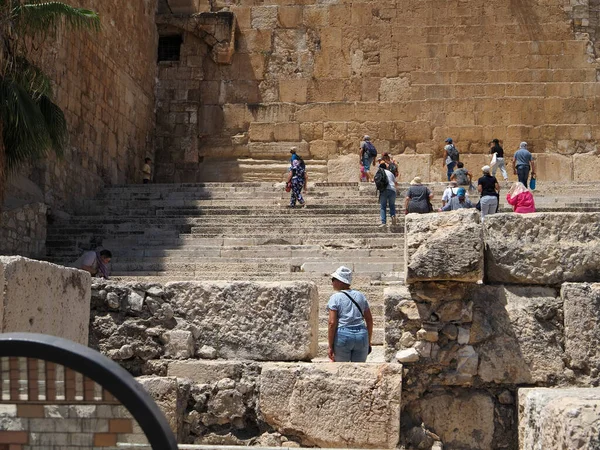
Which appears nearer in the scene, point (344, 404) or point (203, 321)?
point (344, 404)

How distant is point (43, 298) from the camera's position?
462cm

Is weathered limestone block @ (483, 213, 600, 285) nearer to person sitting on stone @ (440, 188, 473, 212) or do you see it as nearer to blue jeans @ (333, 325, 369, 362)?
blue jeans @ (333, 325, 369, 362)

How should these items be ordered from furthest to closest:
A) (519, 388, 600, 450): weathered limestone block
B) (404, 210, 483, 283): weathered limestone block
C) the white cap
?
1. the white cap
2. (404, 210, 483, 283): weathered limestone block
3. (519, 388, 600, 450): weathered limestone block

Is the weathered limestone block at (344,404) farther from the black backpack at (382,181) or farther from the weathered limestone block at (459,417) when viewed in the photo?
the black backpack at (382,181)

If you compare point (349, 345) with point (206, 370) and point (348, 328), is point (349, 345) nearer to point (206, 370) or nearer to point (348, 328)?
point (348, 328)

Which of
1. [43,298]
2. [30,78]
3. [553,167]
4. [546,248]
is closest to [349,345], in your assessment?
[546,248]

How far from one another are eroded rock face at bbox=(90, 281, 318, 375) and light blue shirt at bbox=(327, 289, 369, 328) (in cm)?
34

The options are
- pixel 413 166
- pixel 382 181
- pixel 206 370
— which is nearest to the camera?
pixel 206 370

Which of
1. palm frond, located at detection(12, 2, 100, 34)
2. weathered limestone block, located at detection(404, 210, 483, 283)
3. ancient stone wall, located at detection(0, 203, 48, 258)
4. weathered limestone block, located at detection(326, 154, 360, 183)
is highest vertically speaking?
palm frond, located at detection(12, 2, 100, 34)

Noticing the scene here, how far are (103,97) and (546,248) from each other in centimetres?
1380

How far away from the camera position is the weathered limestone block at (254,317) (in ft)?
19.5

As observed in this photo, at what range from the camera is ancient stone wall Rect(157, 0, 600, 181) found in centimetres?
2084

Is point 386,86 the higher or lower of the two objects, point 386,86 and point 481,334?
the higher

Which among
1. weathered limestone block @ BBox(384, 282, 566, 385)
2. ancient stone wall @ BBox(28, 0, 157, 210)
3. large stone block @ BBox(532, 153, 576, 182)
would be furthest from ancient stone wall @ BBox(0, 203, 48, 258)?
large stone block @ BBox(532, 153, 576, 182)
